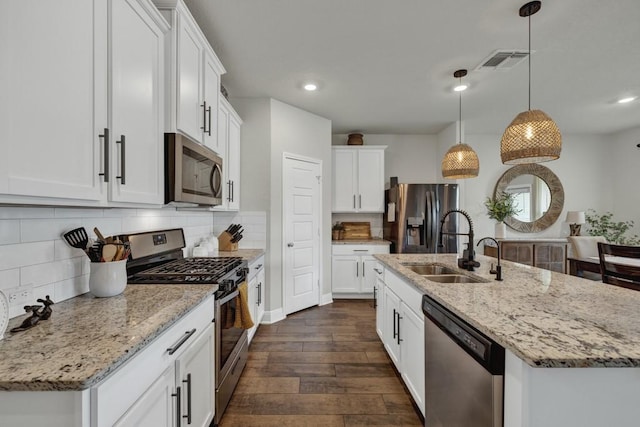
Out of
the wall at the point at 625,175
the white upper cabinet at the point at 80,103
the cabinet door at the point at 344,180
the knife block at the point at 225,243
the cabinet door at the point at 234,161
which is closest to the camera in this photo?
the white upper cabinet at the point at 80,103

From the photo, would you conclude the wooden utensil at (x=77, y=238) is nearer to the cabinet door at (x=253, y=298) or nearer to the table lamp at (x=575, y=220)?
the cabinet door at (x=253, y=298)

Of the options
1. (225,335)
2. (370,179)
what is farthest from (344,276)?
(225,335)

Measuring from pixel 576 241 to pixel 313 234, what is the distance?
355 centimetres

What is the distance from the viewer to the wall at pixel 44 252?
1113 millimetres

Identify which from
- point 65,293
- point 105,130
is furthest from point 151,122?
point 65,293

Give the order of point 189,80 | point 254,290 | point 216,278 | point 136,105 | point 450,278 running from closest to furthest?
point 136,105 → point 216,278 → point 189,80 → point 450,278 → point 254,290

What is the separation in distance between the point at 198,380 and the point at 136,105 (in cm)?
133

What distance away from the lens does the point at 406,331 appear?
198cm

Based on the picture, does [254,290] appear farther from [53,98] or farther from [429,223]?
[429,223]

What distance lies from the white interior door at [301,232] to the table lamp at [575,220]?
4279 mm

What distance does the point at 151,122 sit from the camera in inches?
58.6

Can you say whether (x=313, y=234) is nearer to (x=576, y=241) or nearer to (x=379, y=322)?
(x=379, y=322)

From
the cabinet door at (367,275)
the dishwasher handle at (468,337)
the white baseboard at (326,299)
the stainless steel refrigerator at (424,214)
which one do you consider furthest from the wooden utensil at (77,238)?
the stainless steel refrigerator at (424,214)

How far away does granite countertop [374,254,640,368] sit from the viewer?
85 centimetres
